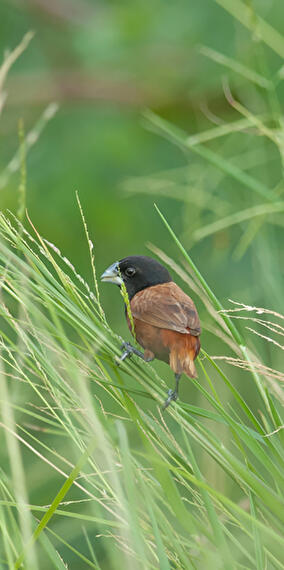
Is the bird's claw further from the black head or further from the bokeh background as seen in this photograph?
the bokeh background

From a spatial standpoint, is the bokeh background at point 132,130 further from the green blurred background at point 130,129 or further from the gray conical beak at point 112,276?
the gray conical beak at point 112,276

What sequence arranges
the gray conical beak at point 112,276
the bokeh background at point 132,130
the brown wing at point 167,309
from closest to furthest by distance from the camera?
the brown wing at point 167,309
the gray conical beak at point 112,276
the bokeh background at point 132,130

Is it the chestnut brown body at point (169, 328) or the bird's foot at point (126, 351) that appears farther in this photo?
the chestnut brown body at point (169, 328)

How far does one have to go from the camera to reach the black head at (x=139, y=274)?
1.50 metres

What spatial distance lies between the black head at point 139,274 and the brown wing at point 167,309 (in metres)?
0.05

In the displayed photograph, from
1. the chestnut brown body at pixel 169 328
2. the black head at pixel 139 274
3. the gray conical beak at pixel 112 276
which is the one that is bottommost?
the chestnut brown body at pixel 169 328

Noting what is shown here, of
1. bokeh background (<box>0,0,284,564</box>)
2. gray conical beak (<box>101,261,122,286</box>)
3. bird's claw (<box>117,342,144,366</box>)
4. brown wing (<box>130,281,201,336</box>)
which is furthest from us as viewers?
bokeh background (<box>0,0,284,564</box>)

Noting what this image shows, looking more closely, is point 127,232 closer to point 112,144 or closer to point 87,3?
point 112,144

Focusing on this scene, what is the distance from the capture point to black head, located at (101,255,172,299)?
150cm

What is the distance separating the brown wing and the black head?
50 millimetres

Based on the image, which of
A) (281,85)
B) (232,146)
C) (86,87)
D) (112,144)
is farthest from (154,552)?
(86,87)

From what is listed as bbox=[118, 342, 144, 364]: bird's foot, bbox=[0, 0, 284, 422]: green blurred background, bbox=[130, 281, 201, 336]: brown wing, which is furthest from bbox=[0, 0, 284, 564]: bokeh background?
bbox=[118, 342, 144, 364]: bird's foot

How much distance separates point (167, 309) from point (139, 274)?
21 cm

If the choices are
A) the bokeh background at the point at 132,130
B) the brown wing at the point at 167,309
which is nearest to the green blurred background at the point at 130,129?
the bokeh background at the point at 132,130
